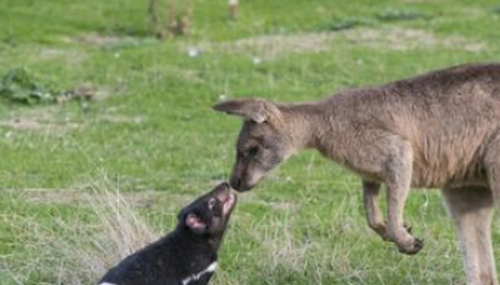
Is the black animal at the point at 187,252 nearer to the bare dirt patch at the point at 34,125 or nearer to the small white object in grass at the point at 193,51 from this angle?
the bare dirt patch at the point at 34,125

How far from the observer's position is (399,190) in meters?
8.42

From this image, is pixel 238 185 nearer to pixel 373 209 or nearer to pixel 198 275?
pixel 198 275

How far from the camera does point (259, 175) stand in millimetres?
8672

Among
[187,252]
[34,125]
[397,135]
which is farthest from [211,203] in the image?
[34,125]

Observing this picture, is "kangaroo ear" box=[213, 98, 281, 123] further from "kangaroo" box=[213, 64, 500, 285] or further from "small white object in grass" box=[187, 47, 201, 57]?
"small white object in grass" box=[187, 47, 201, 57]

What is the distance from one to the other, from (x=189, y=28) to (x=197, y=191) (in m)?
8.28

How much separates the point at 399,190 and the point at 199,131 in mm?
6390

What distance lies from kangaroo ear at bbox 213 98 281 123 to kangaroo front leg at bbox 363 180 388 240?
0.70 metres

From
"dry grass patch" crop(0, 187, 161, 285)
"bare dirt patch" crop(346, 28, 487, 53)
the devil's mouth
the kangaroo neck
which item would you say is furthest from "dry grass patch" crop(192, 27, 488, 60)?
the devil's mouth

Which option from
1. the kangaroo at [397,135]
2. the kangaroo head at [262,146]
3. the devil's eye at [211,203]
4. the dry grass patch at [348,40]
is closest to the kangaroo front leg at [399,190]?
the kangaroo at [397,135]

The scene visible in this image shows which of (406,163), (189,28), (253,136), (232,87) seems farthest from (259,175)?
(189,28)

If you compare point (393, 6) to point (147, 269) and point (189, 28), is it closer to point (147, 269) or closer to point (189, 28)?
point (189, 28)

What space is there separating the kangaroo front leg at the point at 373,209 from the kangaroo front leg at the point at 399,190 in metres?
0.15

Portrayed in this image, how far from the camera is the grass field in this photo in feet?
31.0
